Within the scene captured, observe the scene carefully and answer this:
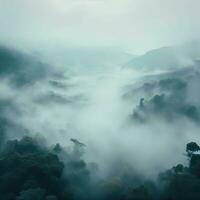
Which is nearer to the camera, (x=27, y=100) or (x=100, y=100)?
(x=27, y=100)

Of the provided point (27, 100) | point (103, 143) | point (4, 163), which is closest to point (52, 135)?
point (103, 143)

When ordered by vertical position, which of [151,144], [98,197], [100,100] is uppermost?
[100,100]

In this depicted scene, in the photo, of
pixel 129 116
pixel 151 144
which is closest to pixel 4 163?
pixel 151 144

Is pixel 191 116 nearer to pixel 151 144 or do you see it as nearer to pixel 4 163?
pixel 151 144

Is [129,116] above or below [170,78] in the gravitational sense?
below

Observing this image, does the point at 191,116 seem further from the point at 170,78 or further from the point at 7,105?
the point at 7,105

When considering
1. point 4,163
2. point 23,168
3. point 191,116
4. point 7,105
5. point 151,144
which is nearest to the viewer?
point 23,168

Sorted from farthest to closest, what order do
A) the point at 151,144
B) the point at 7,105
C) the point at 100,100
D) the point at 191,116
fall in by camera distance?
the point at 100,100, the point at 7,105, the point at 191,116, the point at 151,144
